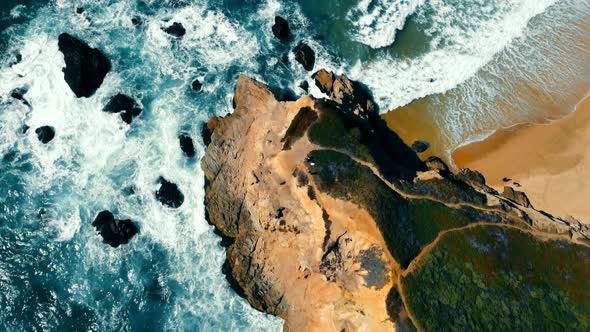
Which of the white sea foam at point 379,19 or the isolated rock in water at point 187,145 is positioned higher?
the white sea foam at point 379,19

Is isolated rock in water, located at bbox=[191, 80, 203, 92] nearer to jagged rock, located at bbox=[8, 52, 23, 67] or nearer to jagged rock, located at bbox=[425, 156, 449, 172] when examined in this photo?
jagged rock, located at bbox=[8, 52, 23, 67]

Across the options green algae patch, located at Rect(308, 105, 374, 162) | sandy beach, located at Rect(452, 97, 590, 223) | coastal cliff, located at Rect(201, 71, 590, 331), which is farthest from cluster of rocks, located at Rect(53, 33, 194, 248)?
sandy beach, located at Rect(452, 97, 590, 223)

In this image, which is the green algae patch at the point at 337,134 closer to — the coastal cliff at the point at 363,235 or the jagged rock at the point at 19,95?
the coastal cliff at the point at 363,235

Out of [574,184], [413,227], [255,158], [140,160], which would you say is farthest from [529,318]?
[140,160]

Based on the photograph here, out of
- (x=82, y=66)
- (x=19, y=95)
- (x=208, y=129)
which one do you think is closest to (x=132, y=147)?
(x=208, y=129)

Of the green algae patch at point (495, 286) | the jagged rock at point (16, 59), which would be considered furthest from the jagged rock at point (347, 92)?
the jagged rock at point (16, 59)

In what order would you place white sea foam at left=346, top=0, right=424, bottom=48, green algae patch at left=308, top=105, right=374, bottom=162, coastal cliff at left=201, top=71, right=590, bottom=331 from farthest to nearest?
white sea foam at left=346, top=0, right=424, bottom=48 → green algae patch at left=308, top=105, right=374, bottom=162 → coastal cliff at left=201, top=71, right=590, bottom=331
